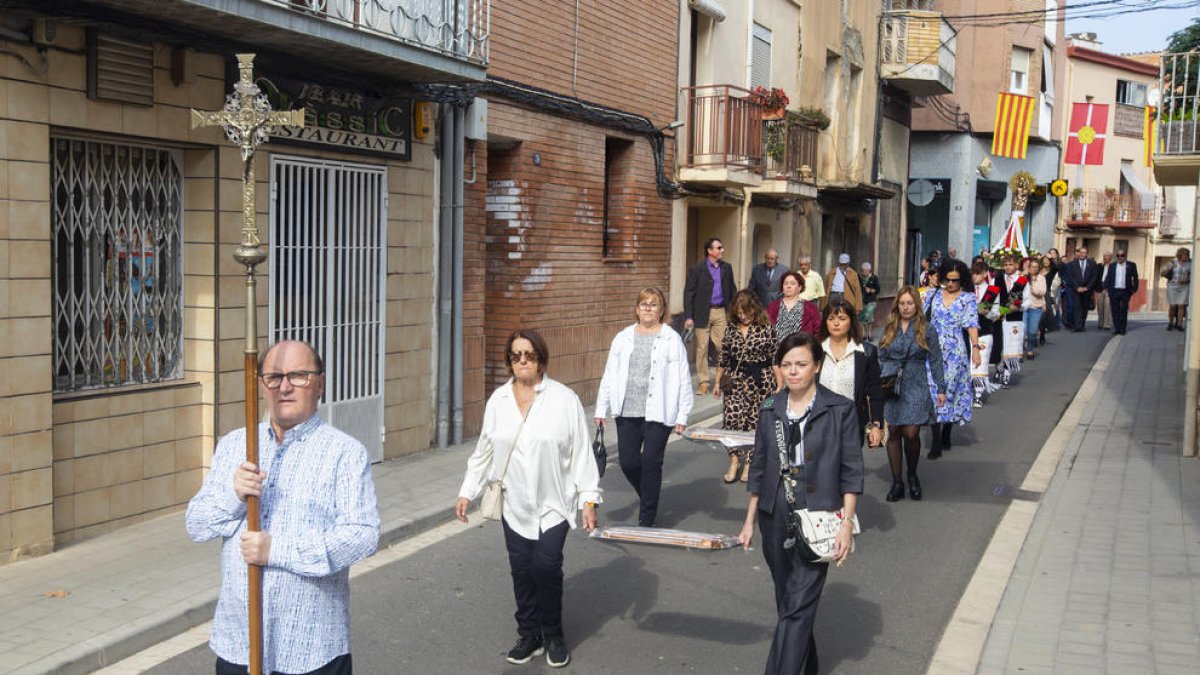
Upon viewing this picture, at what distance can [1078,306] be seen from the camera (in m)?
27.4

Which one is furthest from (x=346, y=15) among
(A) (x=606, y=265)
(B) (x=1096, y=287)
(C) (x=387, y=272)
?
(B) (x=1096, y=287)

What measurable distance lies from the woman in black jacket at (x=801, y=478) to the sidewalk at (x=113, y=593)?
3298 millimetres

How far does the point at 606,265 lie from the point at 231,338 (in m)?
7.28

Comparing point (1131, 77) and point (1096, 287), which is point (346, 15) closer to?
point (1096, 287)

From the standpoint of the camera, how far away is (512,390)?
613cm

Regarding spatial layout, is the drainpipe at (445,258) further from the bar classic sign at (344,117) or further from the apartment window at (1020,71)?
the apartment window at (1020,71)

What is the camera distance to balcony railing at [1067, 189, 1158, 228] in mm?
44250

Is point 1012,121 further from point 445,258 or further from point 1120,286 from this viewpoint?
point 445,258

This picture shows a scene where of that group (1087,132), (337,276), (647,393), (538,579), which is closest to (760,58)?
(337,276)

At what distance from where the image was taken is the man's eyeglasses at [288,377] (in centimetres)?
360

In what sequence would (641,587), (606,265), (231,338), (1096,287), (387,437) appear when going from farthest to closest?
1. (1096,287)
2. (606,265)
3. (387,437)
4. (231,338)
5. (641,587)

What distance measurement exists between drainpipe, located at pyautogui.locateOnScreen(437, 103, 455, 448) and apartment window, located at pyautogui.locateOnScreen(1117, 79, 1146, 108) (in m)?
40.8

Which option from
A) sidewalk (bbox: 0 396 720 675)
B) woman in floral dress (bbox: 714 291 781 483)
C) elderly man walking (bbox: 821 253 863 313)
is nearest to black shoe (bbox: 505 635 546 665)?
sidewalk (bbox: 0 396 720 675)

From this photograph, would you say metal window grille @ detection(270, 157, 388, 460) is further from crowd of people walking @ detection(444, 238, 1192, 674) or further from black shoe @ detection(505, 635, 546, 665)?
black shoe @ detection(505, 635, 546, 665)
